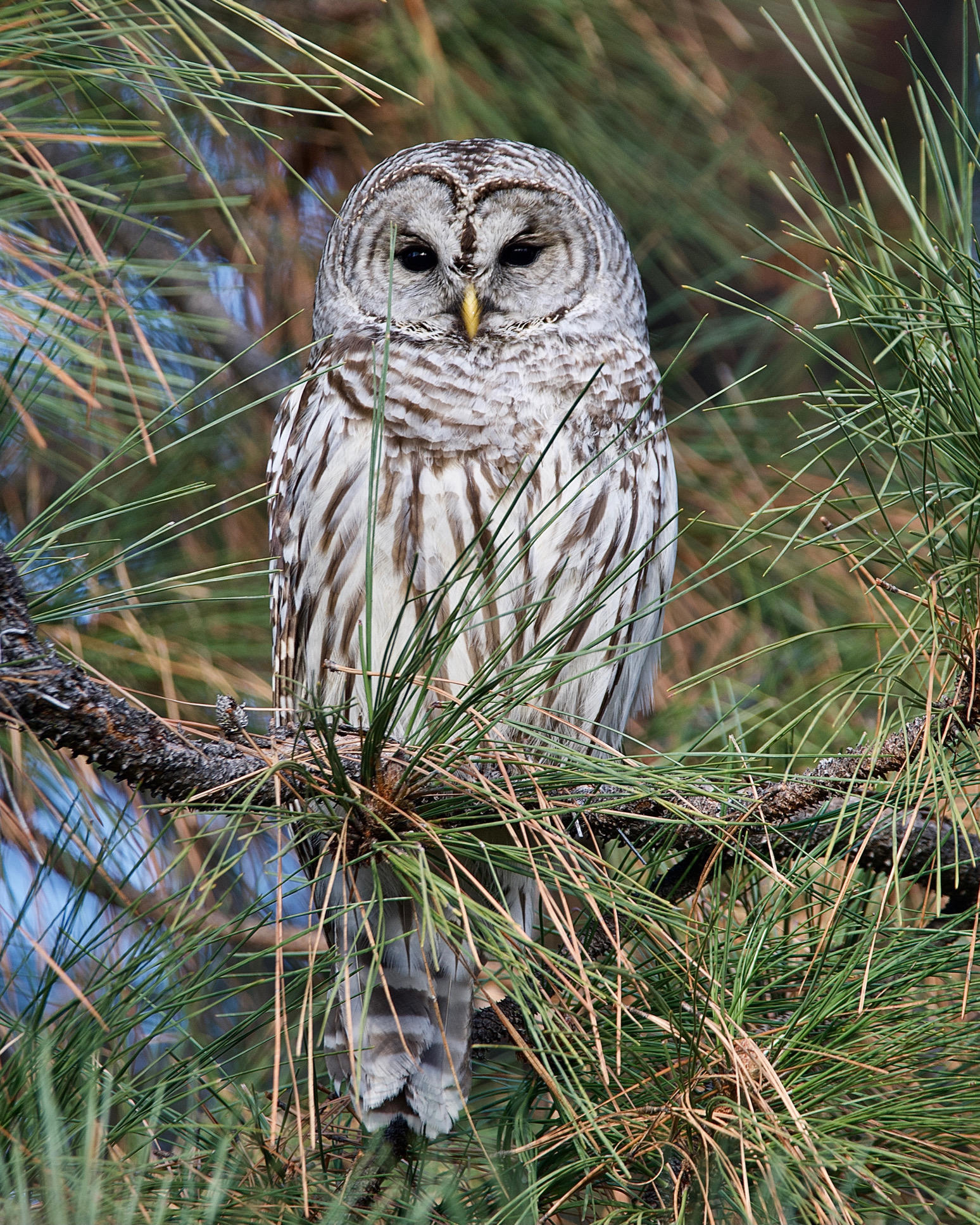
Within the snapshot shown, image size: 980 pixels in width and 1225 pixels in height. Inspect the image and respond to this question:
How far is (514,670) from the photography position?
1.33m

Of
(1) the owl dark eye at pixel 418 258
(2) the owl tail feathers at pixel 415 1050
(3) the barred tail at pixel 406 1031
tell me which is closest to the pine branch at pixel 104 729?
(3) the barred tail at pixel 406 1031

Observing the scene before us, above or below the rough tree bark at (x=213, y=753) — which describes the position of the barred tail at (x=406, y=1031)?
below

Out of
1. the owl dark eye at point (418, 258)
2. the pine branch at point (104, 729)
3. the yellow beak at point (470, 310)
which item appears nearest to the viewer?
the pine branch at point (104, 729)

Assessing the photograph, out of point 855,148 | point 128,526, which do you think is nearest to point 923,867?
point 128,526

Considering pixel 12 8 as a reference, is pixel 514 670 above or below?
below

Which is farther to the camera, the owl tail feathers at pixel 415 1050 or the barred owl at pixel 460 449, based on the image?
the barred owl at pixel 460 449

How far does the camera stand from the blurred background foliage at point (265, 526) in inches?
53.9

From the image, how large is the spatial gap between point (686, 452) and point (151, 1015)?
2108 millimetres

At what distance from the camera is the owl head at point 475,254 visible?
8.71 ft

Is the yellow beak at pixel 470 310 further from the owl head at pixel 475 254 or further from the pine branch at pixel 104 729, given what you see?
the pine branch at pixel 104 729

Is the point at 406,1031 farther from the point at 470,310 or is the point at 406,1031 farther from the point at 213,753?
the point at 470,310

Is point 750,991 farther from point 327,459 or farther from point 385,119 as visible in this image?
point 385,119

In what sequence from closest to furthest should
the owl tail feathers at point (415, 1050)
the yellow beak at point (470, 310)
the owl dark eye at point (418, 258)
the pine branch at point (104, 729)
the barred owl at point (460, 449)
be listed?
the pine branch at point (104, 729), the owl tail feathers at point (415, 1050), the barred owl at point (460, 449), the yellow beak at point (470, 310), the owl dark eye at point (418, 258)

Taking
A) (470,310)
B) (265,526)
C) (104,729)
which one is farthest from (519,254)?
(104,729)
